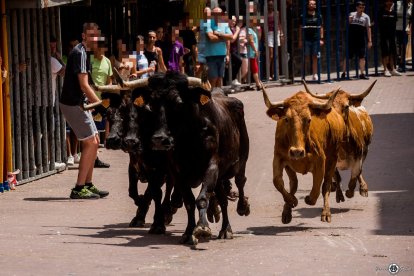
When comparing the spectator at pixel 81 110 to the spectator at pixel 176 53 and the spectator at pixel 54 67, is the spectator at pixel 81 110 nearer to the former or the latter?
the spectator at pixel 54 67

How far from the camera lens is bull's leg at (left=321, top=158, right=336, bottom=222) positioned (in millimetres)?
16844

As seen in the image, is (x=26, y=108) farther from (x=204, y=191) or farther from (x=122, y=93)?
(x=204, y=191)

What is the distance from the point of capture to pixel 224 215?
15.5m

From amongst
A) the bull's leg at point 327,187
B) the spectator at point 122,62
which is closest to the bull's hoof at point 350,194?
the bull's leg at point 327,187

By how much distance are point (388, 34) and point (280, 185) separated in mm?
17082

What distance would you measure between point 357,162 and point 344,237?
308 cm

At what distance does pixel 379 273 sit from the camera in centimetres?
1265

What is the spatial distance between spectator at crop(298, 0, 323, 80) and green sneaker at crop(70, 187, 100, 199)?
13924 mm

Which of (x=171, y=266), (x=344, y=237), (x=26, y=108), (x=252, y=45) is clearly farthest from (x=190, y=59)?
(x=171, y=266)

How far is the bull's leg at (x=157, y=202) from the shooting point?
15.6 meters

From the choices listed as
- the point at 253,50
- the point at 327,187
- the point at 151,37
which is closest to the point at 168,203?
the point at 327,187

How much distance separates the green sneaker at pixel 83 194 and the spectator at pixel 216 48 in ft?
28.9

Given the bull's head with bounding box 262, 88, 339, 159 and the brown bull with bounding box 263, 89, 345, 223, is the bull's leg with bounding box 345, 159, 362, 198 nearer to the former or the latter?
the brown bull with bounding box 263, 89, 345, 223

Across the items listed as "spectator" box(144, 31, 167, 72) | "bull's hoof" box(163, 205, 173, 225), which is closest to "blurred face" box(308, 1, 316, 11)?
"spectator" box(144, 31, 167, 72)
